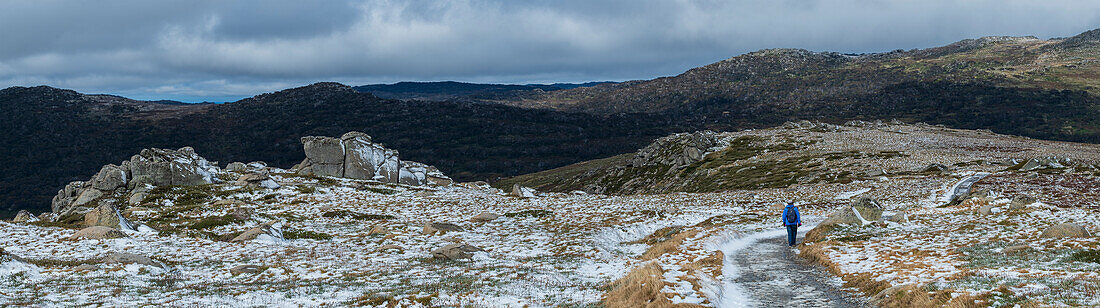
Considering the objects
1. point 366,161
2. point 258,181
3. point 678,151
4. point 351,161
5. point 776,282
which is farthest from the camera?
point 678,151

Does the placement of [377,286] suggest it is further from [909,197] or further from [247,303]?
[909,197]

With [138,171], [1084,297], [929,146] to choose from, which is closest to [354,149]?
[138,171]

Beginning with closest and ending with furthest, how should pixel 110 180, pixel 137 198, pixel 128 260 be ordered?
1. pixel 128 260
2. pixel 137 198
3. pixel 110 180

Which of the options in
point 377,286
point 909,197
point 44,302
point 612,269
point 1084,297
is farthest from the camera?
point 909,197

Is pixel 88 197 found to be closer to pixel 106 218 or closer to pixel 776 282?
pixel 106 218

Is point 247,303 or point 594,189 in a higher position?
point 247,303

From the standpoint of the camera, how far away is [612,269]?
2217 centimetres

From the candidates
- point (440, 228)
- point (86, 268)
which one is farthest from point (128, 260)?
point (440, 228)

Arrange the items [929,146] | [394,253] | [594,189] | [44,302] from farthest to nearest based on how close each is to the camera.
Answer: [594,189] → [929,146] → [394,253] → [44,302]

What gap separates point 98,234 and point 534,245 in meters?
22.4

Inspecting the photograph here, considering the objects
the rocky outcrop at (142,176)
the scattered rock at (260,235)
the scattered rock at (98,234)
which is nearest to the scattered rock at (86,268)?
the scattered rock at (260,235)

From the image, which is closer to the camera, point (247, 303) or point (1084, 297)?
point (1084, 297)

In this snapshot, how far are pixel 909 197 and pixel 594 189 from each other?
342 feet

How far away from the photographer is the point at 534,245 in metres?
29.7
